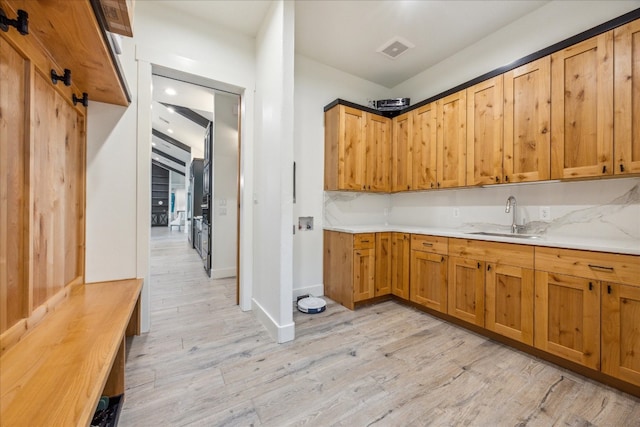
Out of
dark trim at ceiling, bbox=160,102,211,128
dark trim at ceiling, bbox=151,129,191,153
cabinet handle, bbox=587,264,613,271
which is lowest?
cabinet handle, bbox=587,264,613,271

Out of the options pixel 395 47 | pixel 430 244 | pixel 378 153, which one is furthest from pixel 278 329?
pixel 395 47

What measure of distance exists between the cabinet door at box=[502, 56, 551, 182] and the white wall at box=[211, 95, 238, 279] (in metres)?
3.50

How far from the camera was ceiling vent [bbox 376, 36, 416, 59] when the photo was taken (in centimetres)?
283

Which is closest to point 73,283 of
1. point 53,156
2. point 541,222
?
point 53,156

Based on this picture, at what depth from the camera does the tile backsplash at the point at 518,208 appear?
189 centimetres

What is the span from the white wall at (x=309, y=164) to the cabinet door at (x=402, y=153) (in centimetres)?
96

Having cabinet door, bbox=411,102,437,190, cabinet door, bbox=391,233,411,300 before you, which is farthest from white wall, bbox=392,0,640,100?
cabinet door, bbox=391,233,411,300

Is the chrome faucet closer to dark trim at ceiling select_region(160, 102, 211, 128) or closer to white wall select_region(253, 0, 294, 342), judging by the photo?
white wall select_region(253, 0, 294, 342)

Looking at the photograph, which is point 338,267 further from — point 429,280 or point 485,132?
point 485,132

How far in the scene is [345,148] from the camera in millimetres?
2998

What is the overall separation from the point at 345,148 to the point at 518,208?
186 cm

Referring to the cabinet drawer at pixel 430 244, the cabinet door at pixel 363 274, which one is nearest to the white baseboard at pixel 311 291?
the cabinet door at pixel 363 274

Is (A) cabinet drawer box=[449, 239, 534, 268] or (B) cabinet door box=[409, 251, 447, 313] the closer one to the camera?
(A) cabinet drawer box=[449, 239, 534, 268]

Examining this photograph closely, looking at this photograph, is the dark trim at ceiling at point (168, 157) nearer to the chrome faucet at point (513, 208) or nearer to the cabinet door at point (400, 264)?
the cabinet door at point (400, 264)
